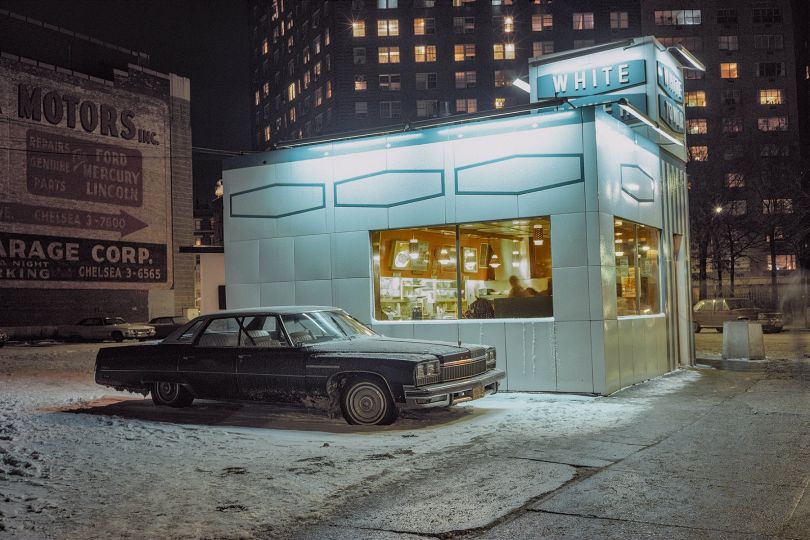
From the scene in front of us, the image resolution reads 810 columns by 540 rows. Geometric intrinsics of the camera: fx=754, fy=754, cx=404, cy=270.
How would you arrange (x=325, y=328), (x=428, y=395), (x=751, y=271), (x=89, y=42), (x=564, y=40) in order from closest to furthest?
(x=428, y=395)
(x=325, y=328)
(x=89, y=42)
(x=751, y=271)
(x=564, y=40)

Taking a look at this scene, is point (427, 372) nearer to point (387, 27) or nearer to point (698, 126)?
point (387, 27)

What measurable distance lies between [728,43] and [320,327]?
83493 mm

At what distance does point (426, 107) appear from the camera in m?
83.4

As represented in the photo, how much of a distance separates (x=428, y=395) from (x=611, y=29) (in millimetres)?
84023

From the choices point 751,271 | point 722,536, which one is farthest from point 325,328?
point 751,271

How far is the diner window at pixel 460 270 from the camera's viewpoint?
1389cm

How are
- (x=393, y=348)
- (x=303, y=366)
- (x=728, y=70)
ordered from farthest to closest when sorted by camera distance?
1. (x=728, y=70)
2. (x=303, y=366)
3. (x=393, y=348)

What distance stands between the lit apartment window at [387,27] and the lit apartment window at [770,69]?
39.3m

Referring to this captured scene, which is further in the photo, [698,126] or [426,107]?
[426,107]

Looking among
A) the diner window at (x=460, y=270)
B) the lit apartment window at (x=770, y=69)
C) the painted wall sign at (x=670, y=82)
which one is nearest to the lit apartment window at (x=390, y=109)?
the lit apartment window at (x=770, y=69)

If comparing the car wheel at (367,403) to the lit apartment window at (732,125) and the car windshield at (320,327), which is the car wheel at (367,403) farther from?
the lit apartment window at (732,125)

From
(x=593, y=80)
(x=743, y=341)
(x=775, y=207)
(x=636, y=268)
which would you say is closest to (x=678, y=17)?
(x=775, y=207)

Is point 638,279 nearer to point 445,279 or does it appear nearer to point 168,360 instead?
point 445,279

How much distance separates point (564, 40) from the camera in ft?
273
